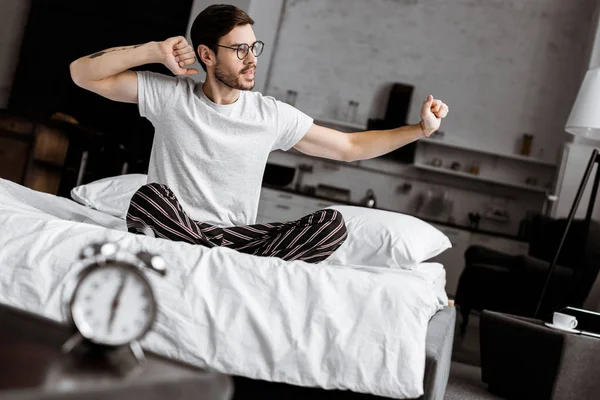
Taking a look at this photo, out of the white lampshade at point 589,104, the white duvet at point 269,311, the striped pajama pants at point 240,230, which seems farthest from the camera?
the white lampshade at point 589,104

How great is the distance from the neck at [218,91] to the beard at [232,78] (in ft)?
0.09

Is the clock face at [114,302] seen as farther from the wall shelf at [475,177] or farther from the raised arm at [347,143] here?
the wall shelf at [475,177]

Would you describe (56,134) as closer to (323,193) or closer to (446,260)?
(323,193)

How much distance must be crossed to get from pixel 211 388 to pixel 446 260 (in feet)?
18.8

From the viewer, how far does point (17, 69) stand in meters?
7.59

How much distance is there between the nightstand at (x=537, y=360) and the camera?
3.24m

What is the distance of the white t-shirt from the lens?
2.56 m

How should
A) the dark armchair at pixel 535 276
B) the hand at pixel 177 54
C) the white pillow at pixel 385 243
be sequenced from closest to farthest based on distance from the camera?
the hand at pixel 177 54 < the white pillow at pixel 385 243 < the dark armchair at pixel 535 276

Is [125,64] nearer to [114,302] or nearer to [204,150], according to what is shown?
[204,150]

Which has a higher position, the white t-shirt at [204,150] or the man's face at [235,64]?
the man's face at [235,64]

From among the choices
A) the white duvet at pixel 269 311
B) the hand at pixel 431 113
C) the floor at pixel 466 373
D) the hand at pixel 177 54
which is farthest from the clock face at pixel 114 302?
the floor at pixel 466 373

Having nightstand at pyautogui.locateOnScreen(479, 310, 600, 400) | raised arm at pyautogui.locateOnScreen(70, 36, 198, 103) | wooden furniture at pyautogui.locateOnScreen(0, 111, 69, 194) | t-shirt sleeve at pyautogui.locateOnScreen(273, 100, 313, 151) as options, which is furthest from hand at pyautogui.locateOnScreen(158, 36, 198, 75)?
wooden furniture at pyautogui.locateOnScreen(0, 111, 69, 194)

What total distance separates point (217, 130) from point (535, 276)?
3.15m

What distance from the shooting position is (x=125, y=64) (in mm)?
2500
